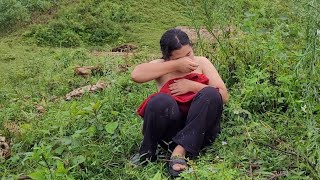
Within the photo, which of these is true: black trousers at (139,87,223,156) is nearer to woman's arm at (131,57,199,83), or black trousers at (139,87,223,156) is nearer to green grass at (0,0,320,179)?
green grass at (0,0,320,179)

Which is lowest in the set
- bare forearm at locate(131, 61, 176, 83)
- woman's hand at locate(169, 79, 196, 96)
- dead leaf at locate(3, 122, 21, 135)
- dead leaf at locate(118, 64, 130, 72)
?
dead leaf at locate(3, 122, 21, 135)

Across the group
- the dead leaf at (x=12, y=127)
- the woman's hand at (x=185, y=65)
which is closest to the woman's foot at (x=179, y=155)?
the woman's hand at (x=185, y=65)

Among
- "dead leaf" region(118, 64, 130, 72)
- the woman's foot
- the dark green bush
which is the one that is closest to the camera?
the woman's foot

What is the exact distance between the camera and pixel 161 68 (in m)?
3.43

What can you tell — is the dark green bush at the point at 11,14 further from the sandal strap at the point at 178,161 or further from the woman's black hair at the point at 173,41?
the sandal strap at the point at 178,161

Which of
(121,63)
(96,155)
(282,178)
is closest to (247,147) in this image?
(282,178)

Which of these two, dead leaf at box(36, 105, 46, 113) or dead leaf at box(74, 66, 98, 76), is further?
dead leaf at box(74, 66, 98, 76)

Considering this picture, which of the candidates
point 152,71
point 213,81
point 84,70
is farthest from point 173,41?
point 84,70

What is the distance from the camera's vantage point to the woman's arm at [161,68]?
338 cm

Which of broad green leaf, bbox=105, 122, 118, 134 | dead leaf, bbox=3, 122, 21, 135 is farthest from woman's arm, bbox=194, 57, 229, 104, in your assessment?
dead leaf, bbox=3, 122, 21, 135

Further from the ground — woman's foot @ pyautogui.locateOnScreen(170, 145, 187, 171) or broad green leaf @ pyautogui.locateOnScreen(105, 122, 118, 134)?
woman's foot @ pyautogui.locateOnScreen(170, 145, 187, 171)

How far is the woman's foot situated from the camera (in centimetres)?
304

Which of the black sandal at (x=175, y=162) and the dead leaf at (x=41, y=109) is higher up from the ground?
the black sandal at (x=175, y=162)

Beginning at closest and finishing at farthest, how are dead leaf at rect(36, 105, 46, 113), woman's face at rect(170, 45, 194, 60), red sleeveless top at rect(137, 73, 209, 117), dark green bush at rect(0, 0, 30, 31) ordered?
red sleeveless top at rect(137, 73, 209, 117), woman's face at rect(170, 45, 194, 60), dead leaf at rect(36, 105, 46, 113), dark green bush at rect(0, 0, 30, 31)
